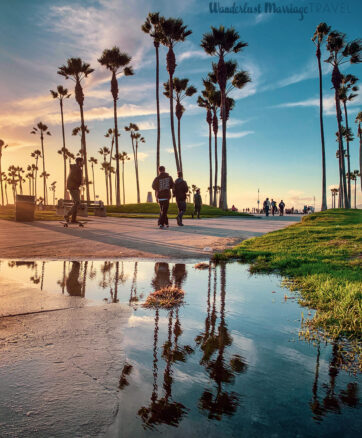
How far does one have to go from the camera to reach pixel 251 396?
1694 millimetres

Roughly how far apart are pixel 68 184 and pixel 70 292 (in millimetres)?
8716

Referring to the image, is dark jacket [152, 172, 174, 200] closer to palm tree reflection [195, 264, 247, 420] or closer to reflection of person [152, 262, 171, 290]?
reflection of person [152, 262, 171, 290]

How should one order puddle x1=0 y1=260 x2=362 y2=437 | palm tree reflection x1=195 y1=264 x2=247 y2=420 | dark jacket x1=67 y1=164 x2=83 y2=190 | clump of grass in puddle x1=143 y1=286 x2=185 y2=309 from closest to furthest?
puddle x1=0 y1=260 x2=362 y2=437
palm tree reflection x1=195 y1=264 x2=247 y2=420
clump of grass in puddle x1=143 y1=286 x2=185 y2=309
dark jacket x1=67 y1=164 x2=83 y2=190

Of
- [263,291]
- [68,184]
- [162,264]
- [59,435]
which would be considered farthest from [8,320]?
[68,184]

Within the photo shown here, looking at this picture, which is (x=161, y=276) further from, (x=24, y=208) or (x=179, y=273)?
(x=24, y=208)

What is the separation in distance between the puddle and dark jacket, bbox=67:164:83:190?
8.70 m

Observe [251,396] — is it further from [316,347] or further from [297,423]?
[316,347]

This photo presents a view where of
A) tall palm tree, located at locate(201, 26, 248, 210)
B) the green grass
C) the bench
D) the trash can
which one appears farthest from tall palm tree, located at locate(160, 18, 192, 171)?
the green grass

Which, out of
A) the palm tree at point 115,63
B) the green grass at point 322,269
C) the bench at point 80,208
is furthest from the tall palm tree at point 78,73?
the green grass at point 322,269

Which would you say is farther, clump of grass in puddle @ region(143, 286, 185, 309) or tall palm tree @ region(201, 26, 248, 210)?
tall palm tree @ region(201, 26, 248, 210)

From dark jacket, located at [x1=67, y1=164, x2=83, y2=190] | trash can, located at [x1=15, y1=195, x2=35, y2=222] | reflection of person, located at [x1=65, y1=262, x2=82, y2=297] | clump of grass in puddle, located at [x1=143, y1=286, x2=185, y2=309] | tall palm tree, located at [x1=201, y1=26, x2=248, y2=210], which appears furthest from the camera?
tall palm tree, located at [x1=201, y1=26, x2=248, y2=210]

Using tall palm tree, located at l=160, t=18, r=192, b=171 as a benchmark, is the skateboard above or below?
below

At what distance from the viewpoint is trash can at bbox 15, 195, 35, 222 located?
1570 cm

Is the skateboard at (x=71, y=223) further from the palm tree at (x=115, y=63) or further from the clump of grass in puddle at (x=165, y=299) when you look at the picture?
the palm tree at (x=115, y=63)
